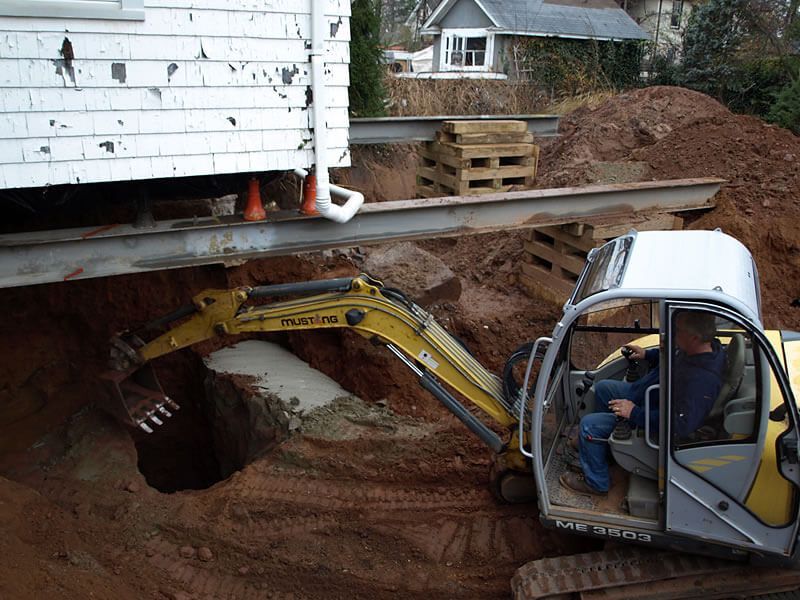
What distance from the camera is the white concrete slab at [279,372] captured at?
7.04 metres

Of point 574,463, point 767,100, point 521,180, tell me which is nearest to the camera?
point 574,463

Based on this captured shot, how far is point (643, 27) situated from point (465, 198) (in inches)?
1037

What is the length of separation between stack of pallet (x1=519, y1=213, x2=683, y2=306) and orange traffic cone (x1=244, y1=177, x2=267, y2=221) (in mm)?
3585

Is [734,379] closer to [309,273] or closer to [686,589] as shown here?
[686,589]

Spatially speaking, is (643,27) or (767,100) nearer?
(767,100)

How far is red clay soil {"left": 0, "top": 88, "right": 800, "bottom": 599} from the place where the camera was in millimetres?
5168

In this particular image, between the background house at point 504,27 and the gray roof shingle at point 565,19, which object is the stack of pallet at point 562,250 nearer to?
the background house at point 504,27

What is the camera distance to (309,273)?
318 inches

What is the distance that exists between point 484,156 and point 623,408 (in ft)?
20.2

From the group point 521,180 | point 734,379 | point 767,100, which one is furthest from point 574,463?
point 767,100

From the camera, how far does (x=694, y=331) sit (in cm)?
387

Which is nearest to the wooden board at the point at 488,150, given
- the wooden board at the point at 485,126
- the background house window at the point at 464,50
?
the wooden board at the point at 485,126

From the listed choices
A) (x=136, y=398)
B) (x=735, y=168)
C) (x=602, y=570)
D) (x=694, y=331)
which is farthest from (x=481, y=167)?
(x=602, y=570)

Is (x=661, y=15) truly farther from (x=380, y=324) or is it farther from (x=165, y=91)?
(x=380, y=324)
